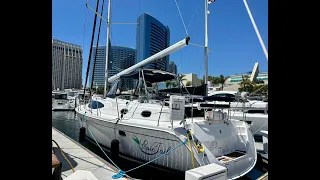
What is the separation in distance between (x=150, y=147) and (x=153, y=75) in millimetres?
3733

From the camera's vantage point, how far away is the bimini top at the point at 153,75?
28.5ft

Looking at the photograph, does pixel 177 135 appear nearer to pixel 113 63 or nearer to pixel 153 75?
pixel 153 75

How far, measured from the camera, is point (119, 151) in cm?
703

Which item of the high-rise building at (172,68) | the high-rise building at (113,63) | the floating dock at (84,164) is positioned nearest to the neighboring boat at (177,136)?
the floating dock at (84,164)

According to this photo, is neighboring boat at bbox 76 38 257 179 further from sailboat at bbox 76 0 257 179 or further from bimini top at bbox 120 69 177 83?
bimini top at bbox 120 69 177 83

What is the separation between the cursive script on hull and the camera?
18.2ft

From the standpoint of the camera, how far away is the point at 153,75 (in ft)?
28.9

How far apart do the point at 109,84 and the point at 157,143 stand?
7.27m

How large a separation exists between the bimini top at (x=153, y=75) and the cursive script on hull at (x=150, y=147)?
128 inches

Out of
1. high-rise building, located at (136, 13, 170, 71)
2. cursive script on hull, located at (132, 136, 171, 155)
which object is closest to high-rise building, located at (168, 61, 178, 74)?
high-rise building, located at (136, 13, 170, 71)

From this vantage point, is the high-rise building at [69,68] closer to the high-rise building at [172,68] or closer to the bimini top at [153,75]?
the high-rise building at [172,68]

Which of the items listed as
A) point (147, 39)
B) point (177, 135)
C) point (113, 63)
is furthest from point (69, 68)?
point (177, 135)
